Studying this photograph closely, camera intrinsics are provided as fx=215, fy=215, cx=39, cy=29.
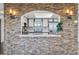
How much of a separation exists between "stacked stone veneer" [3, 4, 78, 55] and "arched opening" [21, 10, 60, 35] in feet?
0.20

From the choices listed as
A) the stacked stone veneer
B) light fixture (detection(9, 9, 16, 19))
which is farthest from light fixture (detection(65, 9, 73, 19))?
light fixture (detection(9, 9, 16, 19))

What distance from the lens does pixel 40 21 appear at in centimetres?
319

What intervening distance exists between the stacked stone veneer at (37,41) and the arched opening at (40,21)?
0.06 metres

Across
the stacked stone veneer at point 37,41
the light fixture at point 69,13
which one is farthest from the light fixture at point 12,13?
the light fixture at point 69,13

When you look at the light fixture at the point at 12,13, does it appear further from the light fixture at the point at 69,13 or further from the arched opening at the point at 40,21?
the light fixture at the point at 69,13

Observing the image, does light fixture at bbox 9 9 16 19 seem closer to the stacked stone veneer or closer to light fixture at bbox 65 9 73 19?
the stacked stone veneer

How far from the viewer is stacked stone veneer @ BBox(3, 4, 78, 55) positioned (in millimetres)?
3172

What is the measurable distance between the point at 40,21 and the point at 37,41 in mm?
A: 301

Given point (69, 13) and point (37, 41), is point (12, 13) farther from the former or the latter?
point (69, 13)

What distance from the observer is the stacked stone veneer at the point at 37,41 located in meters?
3.17

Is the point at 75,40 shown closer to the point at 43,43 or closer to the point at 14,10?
the point at 43,43

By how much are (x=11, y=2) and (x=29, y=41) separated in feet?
2.10

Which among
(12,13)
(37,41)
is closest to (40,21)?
(37,41)

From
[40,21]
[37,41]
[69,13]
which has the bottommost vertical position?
[37,41]
